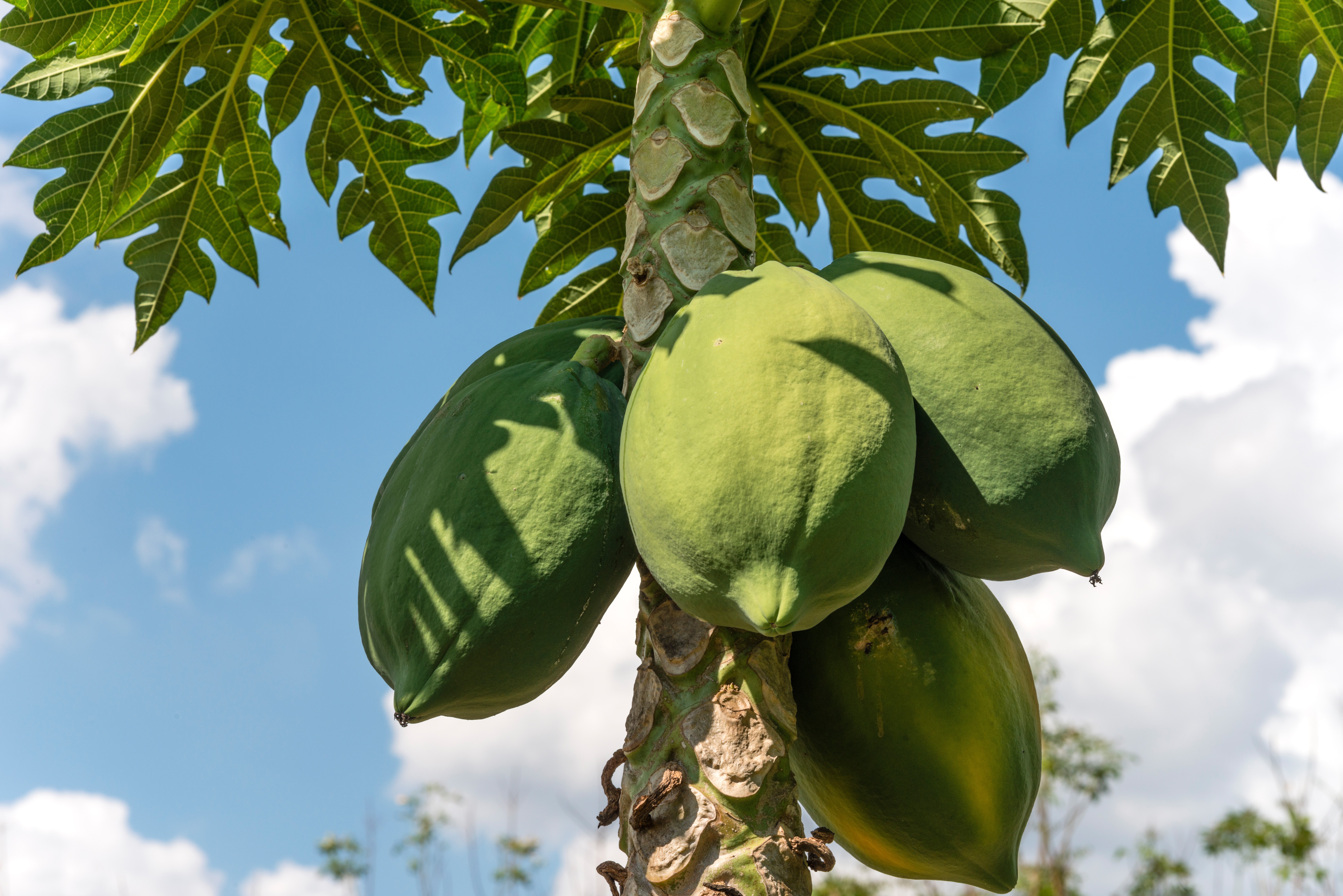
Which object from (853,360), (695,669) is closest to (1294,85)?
(853,360)

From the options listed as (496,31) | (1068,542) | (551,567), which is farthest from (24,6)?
(1068,542)

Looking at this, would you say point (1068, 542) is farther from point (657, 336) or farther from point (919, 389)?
point (657, 336)

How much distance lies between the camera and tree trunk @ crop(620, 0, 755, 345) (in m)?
1.72

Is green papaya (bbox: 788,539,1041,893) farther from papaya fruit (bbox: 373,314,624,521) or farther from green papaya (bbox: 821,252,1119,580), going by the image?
papaya fruit (bbox: 373,314,624,521)

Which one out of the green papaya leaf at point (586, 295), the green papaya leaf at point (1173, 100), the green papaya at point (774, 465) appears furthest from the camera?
the green papaya leaf at point (586, 295)

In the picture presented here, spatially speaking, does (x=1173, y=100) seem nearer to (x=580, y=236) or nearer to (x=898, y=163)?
(x=898, y=163)

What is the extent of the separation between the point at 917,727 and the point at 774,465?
0.52 m

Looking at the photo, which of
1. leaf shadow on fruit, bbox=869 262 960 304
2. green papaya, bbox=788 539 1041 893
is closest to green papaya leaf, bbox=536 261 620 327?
leaf shadow on fruit, bbox=869 262 960 304

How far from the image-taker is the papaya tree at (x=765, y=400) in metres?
1.32

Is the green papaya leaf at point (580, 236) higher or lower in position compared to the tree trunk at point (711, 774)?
higher

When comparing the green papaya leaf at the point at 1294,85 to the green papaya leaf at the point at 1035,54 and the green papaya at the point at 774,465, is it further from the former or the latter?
the green papaya at the point at 774,465

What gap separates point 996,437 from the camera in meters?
1.47

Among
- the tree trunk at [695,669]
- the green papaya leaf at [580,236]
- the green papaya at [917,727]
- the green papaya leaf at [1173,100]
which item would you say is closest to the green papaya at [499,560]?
the tree trunk at [695,669]

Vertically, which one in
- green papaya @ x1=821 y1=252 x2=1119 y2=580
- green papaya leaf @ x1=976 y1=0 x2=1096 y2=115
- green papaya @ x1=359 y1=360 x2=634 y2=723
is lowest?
green papaya @ x1=821 y1=252 x2=1119 y2=580
